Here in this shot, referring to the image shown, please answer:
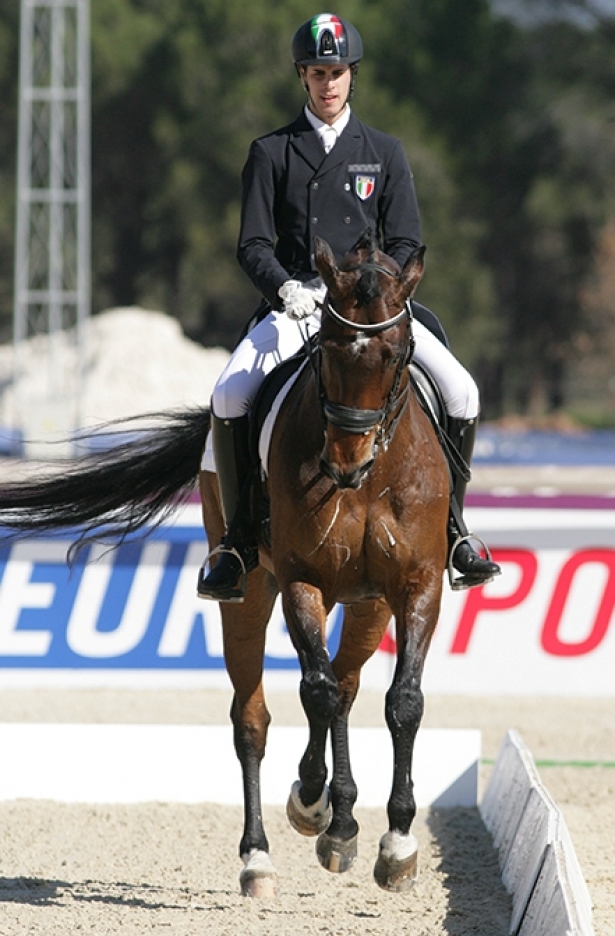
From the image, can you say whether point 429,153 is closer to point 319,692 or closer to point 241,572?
point 241,572

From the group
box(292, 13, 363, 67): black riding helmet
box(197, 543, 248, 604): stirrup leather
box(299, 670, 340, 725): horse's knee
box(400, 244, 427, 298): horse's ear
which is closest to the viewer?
box(400, 244, 427, 298): horse's ear

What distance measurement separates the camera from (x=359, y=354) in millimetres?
4203

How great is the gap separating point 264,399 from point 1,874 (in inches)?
81.2

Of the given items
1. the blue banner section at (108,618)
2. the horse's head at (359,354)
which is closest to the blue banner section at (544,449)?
the blue banner section at (108,618)

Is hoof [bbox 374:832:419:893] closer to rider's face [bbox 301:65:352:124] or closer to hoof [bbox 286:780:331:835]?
hoof [bbox 286:780:331:835]

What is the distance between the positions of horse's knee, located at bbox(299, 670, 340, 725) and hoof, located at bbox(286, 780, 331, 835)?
1.70 ft

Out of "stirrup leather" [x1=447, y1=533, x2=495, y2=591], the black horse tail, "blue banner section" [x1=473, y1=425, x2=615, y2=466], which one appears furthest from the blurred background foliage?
"stirrup leather" [x1=447, y1=533, x2=495, y2=591]

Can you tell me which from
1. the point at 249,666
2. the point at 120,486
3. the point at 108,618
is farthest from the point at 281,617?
the point at 249,666

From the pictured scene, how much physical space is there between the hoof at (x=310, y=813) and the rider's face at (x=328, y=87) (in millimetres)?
2328

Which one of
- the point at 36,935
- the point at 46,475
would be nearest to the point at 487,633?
the point at 46,475

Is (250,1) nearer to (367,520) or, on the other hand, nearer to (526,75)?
(526,75)

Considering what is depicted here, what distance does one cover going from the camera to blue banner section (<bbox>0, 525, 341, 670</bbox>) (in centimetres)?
978

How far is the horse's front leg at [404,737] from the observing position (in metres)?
4.61

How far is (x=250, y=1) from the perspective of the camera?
45.5 m
